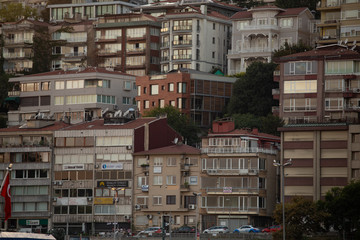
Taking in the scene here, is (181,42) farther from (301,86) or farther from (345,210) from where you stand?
(345,210)

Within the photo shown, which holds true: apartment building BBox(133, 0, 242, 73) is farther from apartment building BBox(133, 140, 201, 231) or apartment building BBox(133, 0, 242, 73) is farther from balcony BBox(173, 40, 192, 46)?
apartment building BBox(133, 140, 201, 231)

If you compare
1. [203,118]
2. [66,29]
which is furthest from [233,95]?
[66,29]

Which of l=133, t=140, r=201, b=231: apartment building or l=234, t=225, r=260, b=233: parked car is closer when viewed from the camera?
l=234, t=225, r=260, b=233: parked car

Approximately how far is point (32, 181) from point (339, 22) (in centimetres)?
5204

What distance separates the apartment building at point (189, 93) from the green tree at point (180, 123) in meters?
5.95

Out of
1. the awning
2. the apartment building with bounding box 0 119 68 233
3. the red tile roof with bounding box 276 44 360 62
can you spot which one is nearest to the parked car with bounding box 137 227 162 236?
the apartment building with bounding box 0 119 68 233

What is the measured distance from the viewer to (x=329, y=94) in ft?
462

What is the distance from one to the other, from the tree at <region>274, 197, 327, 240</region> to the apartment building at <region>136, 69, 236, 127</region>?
51.3 meters

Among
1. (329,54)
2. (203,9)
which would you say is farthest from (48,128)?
(203,9)

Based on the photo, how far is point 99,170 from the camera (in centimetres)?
14100

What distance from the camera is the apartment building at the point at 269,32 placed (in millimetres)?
174000

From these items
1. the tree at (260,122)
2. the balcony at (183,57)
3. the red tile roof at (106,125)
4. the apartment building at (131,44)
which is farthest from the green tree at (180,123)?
the apartment building at (131,44)

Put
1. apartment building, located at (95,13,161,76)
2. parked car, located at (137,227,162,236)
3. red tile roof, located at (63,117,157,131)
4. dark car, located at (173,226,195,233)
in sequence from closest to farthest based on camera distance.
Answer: parked car, located at (137,227,162,236), dark car, located at (173,226,195,233), red tile roof, located at (63,117,157,131), apartment building, located at (95,13,161,76)

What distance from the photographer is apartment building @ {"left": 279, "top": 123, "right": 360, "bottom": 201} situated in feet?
411
